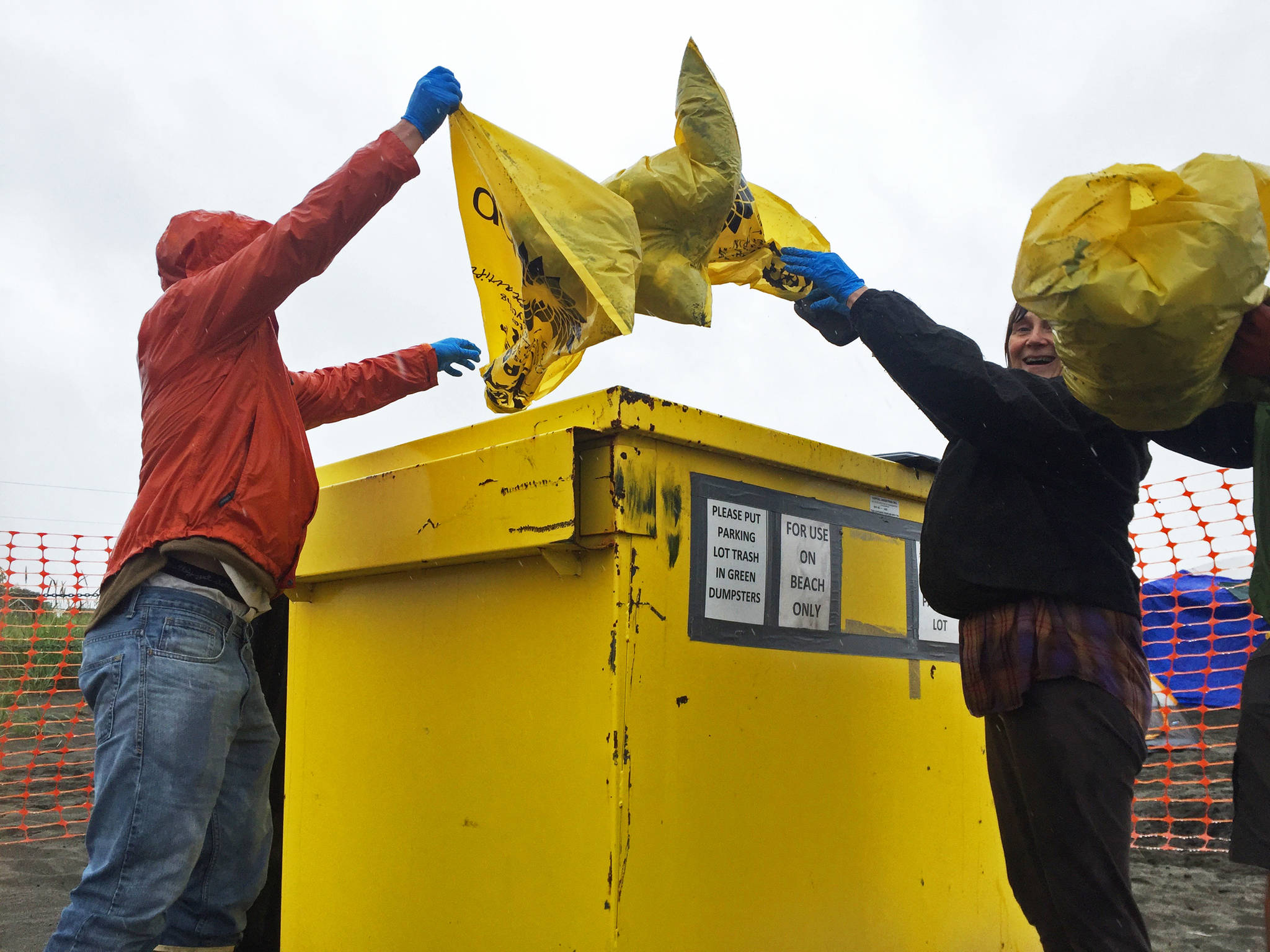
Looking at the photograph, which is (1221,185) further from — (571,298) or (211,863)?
(211,863)

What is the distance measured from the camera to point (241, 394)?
5.67 ft

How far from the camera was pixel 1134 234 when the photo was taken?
116 centimetres

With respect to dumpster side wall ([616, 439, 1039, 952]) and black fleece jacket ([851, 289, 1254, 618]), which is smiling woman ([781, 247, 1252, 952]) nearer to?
black fleece jacket ([851, 289, 1254, 618])

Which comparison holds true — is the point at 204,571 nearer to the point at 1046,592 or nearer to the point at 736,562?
the point at 736,562

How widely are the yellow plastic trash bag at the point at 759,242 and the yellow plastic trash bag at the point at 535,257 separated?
0.37 meters

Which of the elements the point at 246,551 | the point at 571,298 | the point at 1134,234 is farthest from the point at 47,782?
the point at 1134,234

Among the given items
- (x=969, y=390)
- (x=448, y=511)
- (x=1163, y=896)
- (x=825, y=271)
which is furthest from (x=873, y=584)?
(x=1163, y=896)

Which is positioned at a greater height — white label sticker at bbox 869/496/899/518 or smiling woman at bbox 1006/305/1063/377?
smiling woman at bbox 1006/305/1063/377

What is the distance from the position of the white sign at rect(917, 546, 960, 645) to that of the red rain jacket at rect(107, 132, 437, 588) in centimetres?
140

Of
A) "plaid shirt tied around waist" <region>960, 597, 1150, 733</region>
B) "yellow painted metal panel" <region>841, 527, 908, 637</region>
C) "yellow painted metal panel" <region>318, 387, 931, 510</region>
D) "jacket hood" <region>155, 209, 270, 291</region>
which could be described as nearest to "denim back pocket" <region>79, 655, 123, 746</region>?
"yellow painted metal panel" <region>318, 387, 931, 510</region>

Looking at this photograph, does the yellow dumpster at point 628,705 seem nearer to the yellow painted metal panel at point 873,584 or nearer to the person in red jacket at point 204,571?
the yellow painted metal panel at point 873,584

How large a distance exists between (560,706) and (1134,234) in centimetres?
113

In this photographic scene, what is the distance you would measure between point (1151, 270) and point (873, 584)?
105 centimetres

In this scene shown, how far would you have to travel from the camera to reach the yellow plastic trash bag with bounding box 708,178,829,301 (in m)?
2.12
